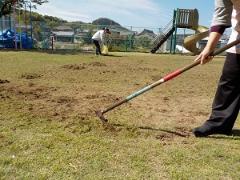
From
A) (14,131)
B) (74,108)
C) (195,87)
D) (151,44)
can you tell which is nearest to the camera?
(14,131)

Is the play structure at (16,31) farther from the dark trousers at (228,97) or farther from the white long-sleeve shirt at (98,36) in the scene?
the dark trousers at (228,97)

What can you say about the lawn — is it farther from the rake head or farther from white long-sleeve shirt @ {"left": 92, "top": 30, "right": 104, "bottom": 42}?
white long-sleeve shirt @ {"left": 92, "top": 30, "right": 104, "bottom": 42}

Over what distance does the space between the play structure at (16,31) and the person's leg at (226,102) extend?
2268cm

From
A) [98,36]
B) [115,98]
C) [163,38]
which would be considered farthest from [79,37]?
[115,98]

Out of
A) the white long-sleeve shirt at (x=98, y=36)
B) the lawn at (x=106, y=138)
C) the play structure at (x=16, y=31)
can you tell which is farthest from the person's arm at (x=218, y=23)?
the play structure at (x=16, y=31)

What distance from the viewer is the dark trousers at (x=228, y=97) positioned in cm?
427

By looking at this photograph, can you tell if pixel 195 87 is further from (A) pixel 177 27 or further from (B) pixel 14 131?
(A) pixel 177 27

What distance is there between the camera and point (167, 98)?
6.82 metres

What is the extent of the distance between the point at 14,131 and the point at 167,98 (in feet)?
10.7

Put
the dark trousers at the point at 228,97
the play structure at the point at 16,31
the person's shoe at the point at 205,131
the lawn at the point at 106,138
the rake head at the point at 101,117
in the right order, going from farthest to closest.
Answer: the play structure at the point at 16,31
the rake head at the point at 101,117
the person's shoe at the point at 205,131
the dark trousers at the point at 228,97
the lawn at the point at 106,138

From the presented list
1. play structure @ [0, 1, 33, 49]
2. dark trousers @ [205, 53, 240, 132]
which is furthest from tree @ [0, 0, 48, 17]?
dark trousers @ [205, 53, 240, 132]

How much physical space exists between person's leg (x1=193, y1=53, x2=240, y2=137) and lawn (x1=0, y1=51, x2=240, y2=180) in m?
0.11

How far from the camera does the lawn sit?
3330 millimetres

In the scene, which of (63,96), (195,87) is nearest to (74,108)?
(63,96)
